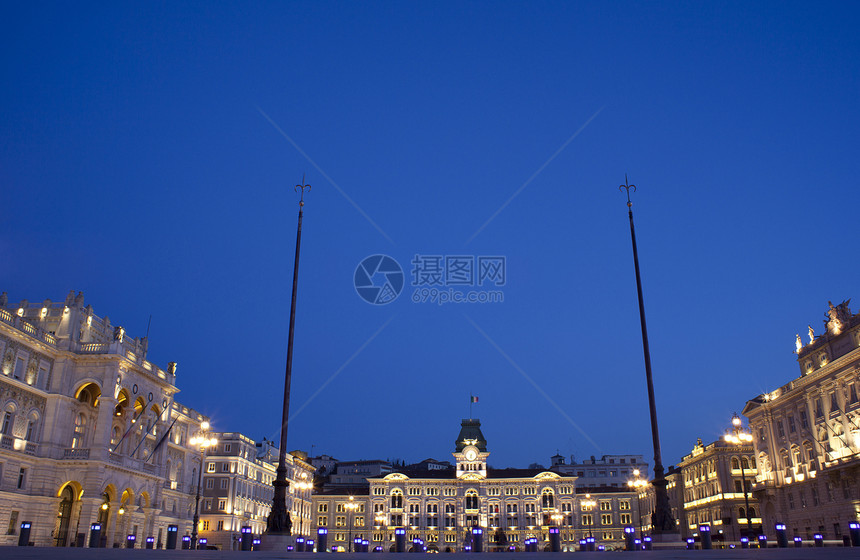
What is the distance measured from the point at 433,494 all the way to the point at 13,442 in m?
89.2

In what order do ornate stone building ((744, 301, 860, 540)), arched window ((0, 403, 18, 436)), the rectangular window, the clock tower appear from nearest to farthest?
arched window ((0, 403, 18, 436))
the rectangular window
ornate stone building ((744, 301, 860, 540))
the clock tower

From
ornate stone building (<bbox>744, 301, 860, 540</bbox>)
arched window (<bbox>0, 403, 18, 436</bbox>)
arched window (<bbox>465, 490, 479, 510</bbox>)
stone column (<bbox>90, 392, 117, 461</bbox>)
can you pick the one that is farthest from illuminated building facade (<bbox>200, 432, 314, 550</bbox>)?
ornate stone building (<bbox>744, 301, 860, 540</bbox>)

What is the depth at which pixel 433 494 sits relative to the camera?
400 feet

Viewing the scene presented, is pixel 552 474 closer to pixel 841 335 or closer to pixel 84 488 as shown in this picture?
pixel 841 335

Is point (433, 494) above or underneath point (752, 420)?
underneath

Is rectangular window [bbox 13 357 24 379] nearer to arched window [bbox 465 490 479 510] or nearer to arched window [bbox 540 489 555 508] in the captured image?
arched window [bbox 465 490 479 510]

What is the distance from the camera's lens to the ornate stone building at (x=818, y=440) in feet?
172

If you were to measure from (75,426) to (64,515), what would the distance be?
6626 millimetres

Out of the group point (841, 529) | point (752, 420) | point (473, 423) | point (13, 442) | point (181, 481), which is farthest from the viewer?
point (473, 423)

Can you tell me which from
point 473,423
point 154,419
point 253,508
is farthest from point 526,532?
point 154,419

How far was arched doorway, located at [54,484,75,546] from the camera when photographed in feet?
150

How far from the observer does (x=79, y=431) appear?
50.9 metres

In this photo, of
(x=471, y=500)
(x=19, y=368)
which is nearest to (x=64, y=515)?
(x=19, y=368)

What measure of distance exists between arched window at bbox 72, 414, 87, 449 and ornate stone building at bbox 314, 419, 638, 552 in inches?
2807
